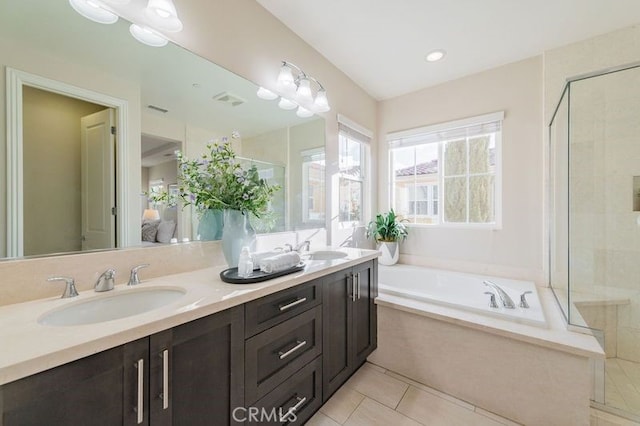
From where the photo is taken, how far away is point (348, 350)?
1.66m

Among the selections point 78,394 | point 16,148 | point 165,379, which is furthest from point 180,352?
point 16,148

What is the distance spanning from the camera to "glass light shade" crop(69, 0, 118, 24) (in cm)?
104

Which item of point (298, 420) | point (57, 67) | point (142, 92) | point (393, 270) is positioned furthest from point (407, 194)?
point (57, 67)

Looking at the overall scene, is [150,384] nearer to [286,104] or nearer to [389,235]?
[286,104]

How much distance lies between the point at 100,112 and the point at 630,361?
358 cm

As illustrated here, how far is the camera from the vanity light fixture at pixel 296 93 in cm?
185

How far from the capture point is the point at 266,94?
1.81 metres

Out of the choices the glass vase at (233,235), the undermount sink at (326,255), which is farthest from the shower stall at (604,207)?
the glass vase at (233,235)

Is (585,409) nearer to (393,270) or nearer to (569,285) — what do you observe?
(569,285)

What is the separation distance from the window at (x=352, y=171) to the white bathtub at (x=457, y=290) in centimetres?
74

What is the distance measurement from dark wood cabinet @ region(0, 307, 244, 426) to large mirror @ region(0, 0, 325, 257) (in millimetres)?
606

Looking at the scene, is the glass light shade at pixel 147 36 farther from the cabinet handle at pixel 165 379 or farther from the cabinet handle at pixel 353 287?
the cabinet handle at pixel 353 287

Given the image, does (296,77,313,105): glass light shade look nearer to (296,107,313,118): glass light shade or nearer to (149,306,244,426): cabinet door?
(296,107,313,118): glass light shade

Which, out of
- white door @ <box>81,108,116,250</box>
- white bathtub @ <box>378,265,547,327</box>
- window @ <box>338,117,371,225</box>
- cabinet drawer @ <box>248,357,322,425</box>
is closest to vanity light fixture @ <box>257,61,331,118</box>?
window @ <box>338,117,371,225</box>
